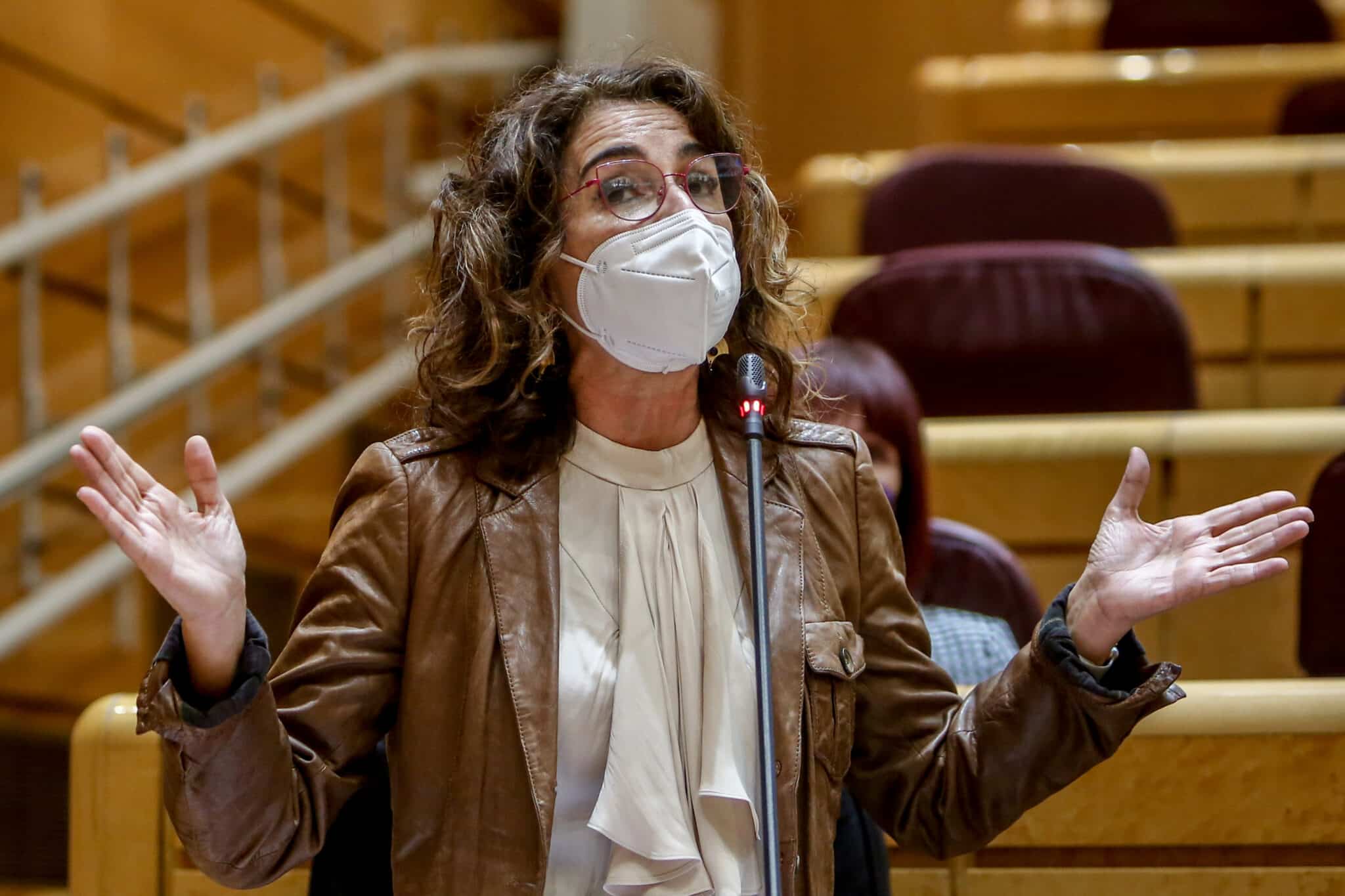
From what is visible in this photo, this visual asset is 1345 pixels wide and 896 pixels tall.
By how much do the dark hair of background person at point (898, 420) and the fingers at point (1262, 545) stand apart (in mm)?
341

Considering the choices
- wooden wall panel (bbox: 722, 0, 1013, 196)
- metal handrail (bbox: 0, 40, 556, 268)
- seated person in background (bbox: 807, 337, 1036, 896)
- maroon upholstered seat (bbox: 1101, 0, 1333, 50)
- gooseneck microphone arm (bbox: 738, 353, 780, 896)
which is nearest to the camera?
gooseneck microphone arm (bbox: 738, 353, 780, 896)

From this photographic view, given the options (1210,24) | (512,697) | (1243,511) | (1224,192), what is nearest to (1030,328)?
(1224,192)

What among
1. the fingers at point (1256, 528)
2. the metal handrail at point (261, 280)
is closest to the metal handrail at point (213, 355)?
the metal handrail at point (261, 280)

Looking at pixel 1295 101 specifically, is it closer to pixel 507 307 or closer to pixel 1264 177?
pixel 1264 177

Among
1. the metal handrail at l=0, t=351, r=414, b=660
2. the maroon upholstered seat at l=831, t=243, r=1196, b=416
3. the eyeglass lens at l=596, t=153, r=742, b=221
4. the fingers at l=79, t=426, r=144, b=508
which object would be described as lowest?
the metal handrail at l=0, t=351, r=414, b=660

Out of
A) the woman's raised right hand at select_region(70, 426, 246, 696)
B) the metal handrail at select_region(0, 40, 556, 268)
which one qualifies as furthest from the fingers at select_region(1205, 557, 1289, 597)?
the metal handrail at select_region(0, 40, 556, 268)

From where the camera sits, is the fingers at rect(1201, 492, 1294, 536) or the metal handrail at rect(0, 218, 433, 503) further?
the metal handrail at rect(0, 218, 433, 503)

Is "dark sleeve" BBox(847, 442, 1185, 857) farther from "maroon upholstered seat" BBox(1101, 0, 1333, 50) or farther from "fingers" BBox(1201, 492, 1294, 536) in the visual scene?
"maroon upholstered seat" BBox(1101, 0, 1333, 50)

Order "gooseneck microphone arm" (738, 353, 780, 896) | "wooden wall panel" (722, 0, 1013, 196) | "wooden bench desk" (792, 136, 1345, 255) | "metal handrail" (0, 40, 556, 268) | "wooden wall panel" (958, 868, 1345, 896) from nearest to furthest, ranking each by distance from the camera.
A: "gooseneck microphone arm" (738, 353, 780, 896)
"wooden wall panel" (958, 868, 1345, 896)
"metal handrail" (0, 40, 556, 268)
"wooden bench desk" (792, 136, 1345, 255)
"wooden wall panel" (722, 0, 1013, 196)

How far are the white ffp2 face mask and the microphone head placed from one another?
4 centimetres

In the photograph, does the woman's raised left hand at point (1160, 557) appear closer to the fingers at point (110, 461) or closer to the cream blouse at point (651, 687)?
the cream blouse at point (651, 687)

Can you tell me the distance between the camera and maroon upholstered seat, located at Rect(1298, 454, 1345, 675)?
90 centimetres

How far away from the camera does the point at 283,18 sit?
204 cm

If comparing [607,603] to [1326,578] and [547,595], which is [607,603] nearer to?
[547,595]
